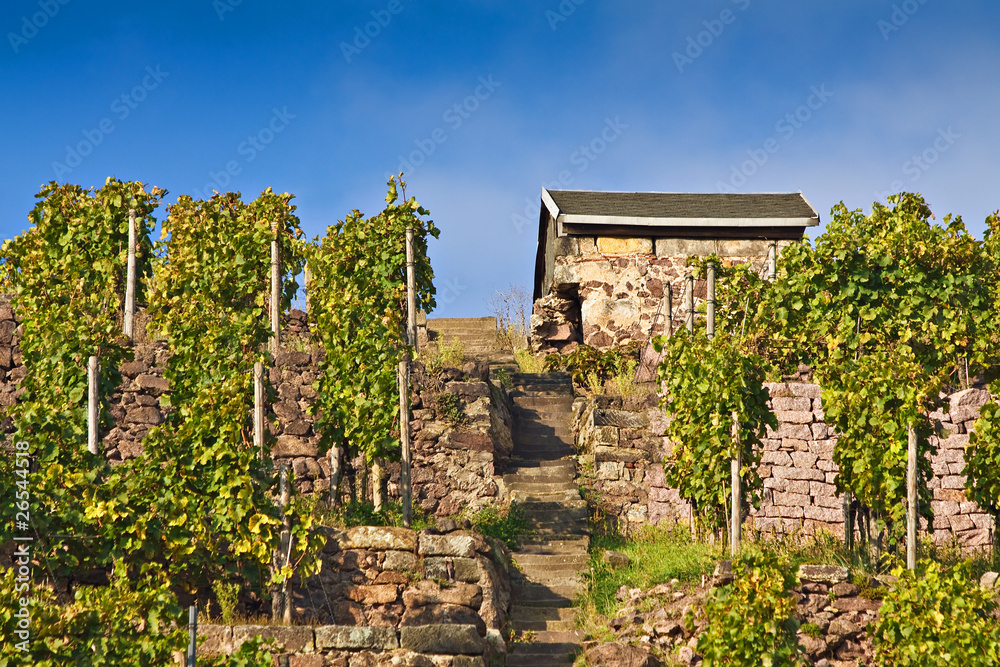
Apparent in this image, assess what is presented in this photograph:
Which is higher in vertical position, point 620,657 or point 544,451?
point 544,451

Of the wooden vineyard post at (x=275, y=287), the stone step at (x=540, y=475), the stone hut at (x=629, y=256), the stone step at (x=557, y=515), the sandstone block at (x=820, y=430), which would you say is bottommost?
the stone step at (x=557, y=515)

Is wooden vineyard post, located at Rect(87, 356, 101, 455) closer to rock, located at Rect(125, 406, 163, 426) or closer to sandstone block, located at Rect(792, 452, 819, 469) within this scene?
rock, located at Rect(125, 406, 163, 426)

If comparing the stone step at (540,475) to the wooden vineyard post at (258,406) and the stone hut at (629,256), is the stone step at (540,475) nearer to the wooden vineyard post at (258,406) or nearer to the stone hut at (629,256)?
the wooden vineyard post at (258,406)

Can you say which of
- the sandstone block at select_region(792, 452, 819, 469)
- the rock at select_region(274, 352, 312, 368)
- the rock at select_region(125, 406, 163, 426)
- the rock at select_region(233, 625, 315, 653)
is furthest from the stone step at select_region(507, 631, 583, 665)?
the rock at select_region(125, 406, 163, 426)

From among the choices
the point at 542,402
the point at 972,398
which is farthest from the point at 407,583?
the point at 972,398

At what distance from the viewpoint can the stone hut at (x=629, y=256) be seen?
19766 mm

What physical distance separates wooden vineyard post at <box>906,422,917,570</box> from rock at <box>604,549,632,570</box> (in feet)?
10.1

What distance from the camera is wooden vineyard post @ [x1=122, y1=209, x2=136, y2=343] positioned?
584 inches

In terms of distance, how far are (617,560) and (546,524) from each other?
114 cm

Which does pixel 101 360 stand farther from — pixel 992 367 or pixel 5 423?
pixel 992 367

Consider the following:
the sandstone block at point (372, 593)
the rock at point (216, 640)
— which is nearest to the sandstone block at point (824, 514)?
the sandstone block at point (372, 593)

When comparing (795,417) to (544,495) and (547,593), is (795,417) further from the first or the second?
(547,593)

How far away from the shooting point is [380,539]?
35.5 feet

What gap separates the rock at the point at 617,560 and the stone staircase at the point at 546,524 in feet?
0.86
